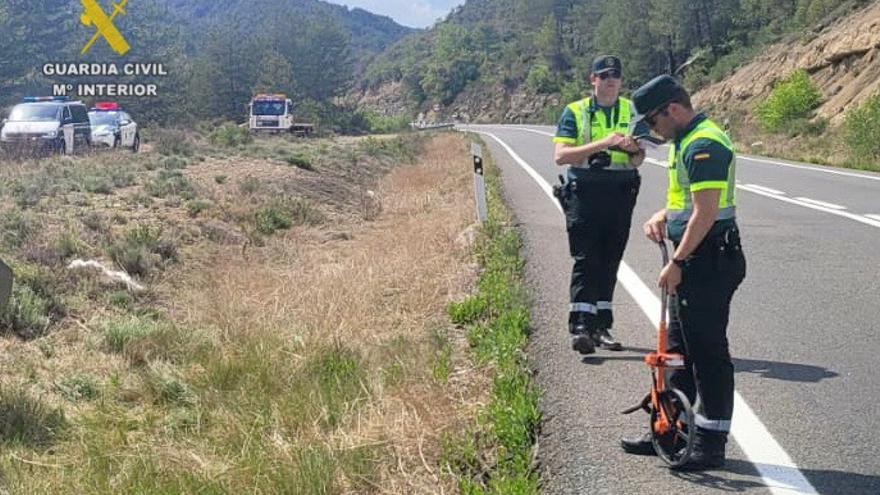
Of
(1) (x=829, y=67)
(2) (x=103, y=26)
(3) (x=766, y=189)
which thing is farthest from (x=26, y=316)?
(2) (x=103, y=26)

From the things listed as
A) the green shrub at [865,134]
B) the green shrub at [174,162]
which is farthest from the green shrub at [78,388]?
the green shrub at [865,134]

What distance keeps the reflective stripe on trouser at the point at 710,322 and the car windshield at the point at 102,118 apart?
27.1 meters

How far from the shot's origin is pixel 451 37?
12506 cm

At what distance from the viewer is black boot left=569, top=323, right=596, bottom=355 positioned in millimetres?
5855

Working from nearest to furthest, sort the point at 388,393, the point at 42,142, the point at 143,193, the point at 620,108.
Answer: the point at 388,393
the point at 620,108
the point at 143,193
the point at 42,142

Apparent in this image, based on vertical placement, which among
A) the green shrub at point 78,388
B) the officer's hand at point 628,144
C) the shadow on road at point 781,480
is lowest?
the green shrub at point 78,388

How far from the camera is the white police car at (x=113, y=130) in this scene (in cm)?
2762

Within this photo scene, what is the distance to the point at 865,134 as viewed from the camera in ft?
72.5

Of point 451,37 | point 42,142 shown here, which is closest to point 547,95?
point 451,37

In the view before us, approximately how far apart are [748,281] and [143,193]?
430 inches

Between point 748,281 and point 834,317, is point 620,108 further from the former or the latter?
point 748,281

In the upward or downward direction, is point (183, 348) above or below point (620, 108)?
below

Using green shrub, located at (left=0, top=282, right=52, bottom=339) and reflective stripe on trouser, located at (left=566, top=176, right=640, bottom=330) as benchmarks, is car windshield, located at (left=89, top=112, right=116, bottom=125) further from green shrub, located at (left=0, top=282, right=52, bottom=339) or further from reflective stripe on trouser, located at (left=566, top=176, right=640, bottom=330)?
reflective stripe on trouser, located at (left=566, top=176, right=640, bottom=330)

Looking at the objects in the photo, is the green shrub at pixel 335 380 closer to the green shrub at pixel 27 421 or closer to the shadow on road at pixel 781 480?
the green shrub at pixel 27 421
